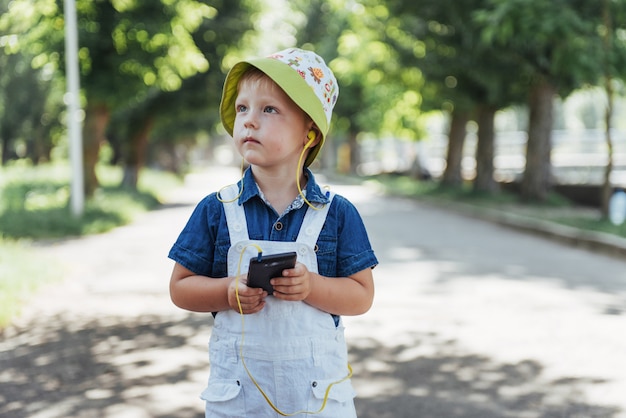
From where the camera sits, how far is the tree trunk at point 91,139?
65.7 feet

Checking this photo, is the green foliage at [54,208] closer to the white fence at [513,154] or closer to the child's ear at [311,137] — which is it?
the child's ear at [311,137]

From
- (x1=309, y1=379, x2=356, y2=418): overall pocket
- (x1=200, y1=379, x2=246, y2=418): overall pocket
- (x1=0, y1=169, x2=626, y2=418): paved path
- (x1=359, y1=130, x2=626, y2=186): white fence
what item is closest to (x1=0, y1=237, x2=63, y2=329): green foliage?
(x1=0, y1=169, x2=626, y2=418): paved path

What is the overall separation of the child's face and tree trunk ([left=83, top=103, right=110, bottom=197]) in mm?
18324

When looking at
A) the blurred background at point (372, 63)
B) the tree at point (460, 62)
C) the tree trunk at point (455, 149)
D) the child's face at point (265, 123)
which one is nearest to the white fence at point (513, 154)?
the blurred background at point (372, 63)

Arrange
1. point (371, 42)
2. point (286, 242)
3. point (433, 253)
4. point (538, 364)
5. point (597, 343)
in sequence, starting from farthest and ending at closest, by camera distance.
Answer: point (371, 42)
point (433, 253)
point (597, 343)
point (538, 364)
point (286, 242)

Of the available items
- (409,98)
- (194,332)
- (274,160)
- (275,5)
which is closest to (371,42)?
(275,5)

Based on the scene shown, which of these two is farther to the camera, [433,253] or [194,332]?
[433,253]

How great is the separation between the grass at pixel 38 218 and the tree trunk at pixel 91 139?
1.54ft

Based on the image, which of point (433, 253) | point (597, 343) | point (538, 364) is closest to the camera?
point (538, 364)

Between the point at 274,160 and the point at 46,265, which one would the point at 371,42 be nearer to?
the point at 46,265

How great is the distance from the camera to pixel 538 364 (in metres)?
5.76

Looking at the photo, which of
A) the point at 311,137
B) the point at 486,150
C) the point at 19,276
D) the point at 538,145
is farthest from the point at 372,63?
the point at 311,137

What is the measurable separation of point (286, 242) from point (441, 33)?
21065 mm

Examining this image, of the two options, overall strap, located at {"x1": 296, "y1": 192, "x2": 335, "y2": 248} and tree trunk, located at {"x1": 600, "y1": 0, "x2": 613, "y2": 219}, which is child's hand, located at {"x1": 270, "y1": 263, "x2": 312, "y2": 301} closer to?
overall strap, located at {"x1": 296, "y1": 192, "x2": 335, "y2": 248}
